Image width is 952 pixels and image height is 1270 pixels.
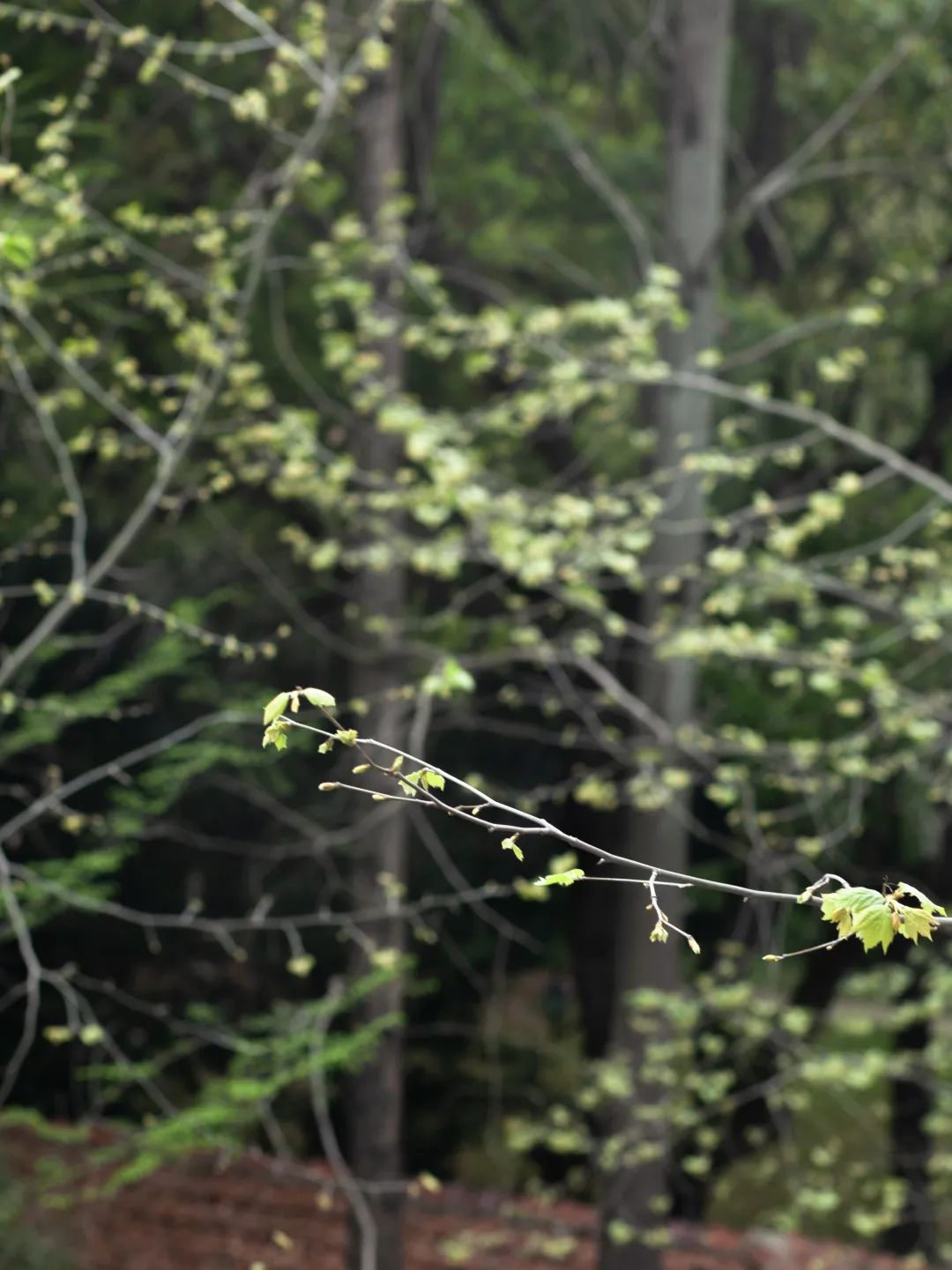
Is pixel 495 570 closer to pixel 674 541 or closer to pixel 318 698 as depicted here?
pixel 674 541

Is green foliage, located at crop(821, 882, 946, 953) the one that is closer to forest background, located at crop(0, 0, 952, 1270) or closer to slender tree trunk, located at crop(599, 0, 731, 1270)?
forest background, located at crop(0, 0, 952, 1270)

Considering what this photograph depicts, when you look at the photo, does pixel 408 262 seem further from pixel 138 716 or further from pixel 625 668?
pixel 625 668

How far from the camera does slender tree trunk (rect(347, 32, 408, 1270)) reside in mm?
8336

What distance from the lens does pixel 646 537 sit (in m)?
6.70

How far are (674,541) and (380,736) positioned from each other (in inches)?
77.9

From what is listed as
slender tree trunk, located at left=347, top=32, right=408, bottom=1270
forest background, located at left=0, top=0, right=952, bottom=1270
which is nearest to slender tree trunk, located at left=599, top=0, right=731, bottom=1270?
forest background, located at left=0, top=0, right=952, bottom=1270

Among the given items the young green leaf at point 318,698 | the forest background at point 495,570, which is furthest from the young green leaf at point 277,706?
the forest background at point 495,570

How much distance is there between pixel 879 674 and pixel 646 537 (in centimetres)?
117

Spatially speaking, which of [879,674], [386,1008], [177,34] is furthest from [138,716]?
[879,674]

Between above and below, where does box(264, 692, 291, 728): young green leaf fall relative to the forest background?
below

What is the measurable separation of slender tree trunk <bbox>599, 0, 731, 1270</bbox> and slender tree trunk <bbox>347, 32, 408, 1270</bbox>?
1.30 m

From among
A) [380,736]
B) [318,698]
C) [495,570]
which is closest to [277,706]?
[318,698]

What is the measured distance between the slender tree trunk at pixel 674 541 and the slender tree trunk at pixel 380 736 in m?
1.30

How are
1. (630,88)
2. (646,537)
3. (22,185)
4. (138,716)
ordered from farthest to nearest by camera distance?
(630,88) → (138,716) → (646,537) → (22,185)
